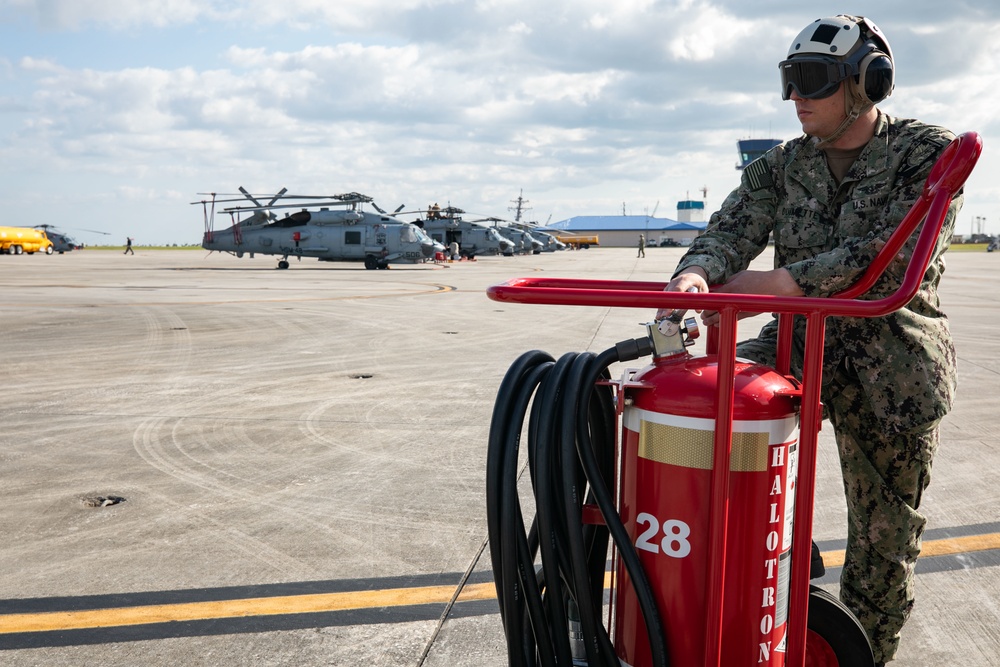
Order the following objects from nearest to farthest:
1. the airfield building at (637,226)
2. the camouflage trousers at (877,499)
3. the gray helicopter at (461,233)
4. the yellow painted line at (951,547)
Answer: the camouflage trousers at (877,499) → the yellow painted line at (951,547) → the gray helicopter at (461,233) → the airfield building at (637,226)

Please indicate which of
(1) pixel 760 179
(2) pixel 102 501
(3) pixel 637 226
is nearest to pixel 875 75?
(1) pixel 760 179

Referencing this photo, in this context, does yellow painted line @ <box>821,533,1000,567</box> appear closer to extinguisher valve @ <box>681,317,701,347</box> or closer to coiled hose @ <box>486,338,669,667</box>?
coiled hose @ <box>486,338,669,667</box>

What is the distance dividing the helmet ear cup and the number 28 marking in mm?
1282

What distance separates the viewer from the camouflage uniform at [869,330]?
7.44 ft

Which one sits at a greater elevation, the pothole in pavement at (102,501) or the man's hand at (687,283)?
the man's hand at (687,283)

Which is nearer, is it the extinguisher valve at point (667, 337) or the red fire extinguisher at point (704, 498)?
the red fire extinguisher at point (704, 498)

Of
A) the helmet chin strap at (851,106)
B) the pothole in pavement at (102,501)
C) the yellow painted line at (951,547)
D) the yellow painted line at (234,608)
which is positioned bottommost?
Answer: the yellow painted line at (234,608)

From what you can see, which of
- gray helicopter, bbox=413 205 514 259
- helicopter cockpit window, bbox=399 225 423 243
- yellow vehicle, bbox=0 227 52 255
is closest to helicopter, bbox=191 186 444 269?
helicopter cockpit window, bbox=399 225 423 243

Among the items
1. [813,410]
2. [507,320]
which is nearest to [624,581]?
[813,410]

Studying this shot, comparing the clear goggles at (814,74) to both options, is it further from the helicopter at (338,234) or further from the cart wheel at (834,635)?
the helicopter at (338,234)

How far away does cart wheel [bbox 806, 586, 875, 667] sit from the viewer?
7.34 feet

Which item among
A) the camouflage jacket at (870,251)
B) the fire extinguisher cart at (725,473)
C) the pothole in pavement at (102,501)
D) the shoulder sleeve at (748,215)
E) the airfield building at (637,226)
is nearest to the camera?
the fire extinguisher cart at (725,473)

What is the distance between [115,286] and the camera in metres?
19.5

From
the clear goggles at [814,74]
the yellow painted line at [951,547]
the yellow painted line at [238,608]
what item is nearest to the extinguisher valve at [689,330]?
the clear goggles at [814,74]
